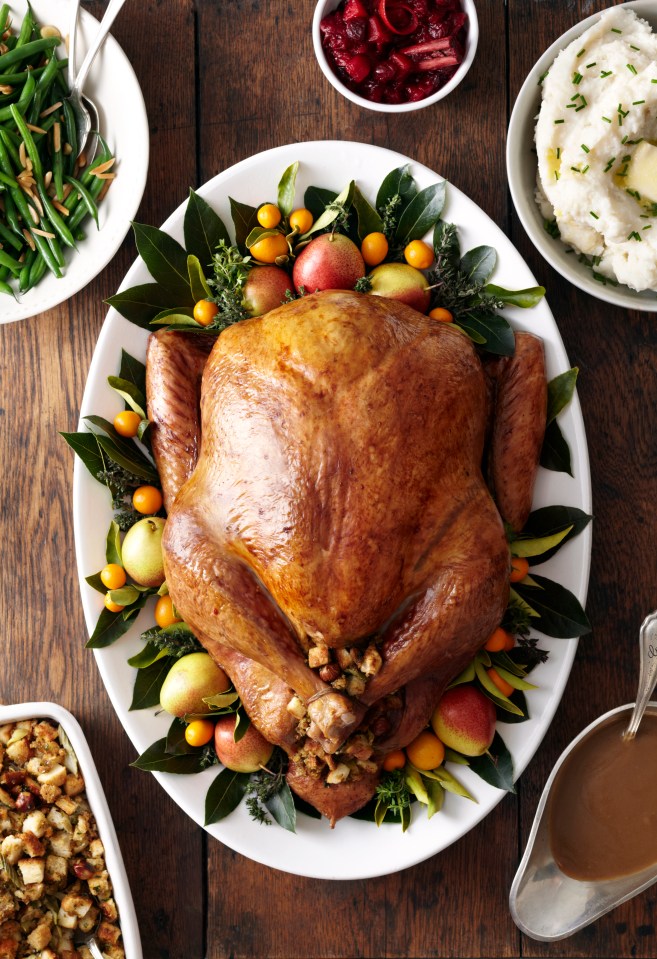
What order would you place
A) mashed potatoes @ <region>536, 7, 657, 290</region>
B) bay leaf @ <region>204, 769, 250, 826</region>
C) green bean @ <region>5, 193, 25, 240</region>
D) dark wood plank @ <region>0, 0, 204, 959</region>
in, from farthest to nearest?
dark wood plank @ <region>0, 0, 204, 959</region>
green bean @ <region>5, 193, 25, 240</region>
bay leaf @ <region>204, 769, 250, 826</region>
mashed potatoes @ <region>536, 7, 657, 290</region>

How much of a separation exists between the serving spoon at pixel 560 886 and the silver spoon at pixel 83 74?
1924 millimetres

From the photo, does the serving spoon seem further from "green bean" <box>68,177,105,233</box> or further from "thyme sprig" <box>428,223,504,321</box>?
"green bean" <box>68,177,105,233</box>

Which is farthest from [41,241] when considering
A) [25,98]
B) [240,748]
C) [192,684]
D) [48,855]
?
[48,855]

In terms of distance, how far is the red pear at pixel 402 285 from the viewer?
2062mm

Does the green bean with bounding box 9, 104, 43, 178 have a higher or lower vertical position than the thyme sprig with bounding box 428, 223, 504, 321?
higher

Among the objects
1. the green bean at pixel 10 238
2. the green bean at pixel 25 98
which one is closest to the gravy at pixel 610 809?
the green bean at pixel 10 238

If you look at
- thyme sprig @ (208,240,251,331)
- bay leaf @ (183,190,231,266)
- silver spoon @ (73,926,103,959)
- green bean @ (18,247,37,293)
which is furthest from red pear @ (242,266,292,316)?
silver spoon @ (73,926,103,959)

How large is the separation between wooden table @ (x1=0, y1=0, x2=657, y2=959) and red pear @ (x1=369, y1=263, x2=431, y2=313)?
1.29 ft

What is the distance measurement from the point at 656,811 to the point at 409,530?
1.07 meters

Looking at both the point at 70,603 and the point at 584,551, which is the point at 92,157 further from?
the point at 584,551

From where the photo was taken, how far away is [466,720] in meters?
2.05

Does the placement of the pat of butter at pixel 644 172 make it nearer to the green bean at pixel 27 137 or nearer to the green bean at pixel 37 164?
the green bean at pixel 37 164

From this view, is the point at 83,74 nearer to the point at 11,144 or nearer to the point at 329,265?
the point at 11,144

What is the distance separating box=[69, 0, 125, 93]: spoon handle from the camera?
2.11m
